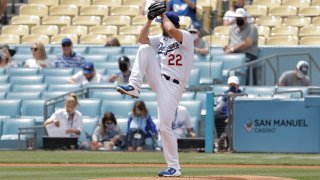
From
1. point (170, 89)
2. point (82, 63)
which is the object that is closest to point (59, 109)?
point (82, 63)

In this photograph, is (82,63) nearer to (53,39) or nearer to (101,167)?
(53,39)

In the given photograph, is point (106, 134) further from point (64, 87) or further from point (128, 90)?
point (128, 90)

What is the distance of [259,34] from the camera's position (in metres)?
20.5

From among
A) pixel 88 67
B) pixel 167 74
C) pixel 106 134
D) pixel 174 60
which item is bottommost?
pixel 106 134

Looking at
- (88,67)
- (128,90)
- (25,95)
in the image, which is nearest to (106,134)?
(88,67)

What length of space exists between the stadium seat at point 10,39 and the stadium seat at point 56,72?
2758 mm

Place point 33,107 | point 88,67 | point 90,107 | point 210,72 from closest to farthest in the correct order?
point 90,107
point 33,107
point 210,72
point 88,67

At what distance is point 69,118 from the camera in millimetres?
→ 17453

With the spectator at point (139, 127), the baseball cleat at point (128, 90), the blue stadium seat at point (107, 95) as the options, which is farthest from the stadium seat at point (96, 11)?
the baseball cleat at point (128, 90)

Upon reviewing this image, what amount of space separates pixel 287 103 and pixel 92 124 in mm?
3384

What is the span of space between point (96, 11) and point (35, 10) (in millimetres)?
1582

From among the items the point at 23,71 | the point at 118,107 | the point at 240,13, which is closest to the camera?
the point at 118,107

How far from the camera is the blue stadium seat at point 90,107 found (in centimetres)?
1822

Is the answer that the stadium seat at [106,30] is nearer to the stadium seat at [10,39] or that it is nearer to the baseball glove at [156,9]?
the stadium seat at [10,39]
